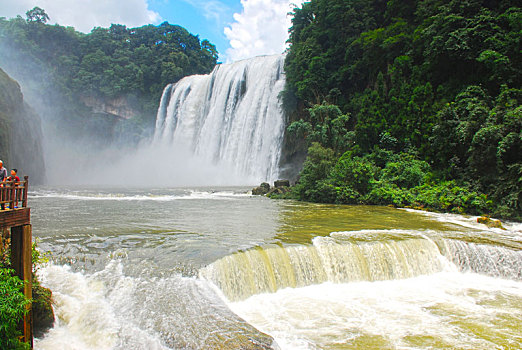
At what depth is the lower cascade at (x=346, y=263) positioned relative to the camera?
709 cm

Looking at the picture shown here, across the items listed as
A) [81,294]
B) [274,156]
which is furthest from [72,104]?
[81,294]

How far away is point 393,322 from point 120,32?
207 feet

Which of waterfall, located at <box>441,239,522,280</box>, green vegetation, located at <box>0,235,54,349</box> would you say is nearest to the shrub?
green vegetation, located at <box>0,235,54,349</box>

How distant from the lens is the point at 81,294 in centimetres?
602

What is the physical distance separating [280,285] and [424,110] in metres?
16.2

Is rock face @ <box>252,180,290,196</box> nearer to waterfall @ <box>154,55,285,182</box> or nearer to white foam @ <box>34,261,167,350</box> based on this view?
waterfall @ <box>154,55,285,182</box>

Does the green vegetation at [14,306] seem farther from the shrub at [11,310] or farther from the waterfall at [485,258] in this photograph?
the waterfall at [485,258]

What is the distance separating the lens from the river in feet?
17.4

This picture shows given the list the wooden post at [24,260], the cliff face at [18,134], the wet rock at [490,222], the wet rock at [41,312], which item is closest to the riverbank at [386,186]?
the wet rock at [490,222]

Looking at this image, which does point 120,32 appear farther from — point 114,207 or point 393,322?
point 393,322

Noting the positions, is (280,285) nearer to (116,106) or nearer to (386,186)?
(386,186)

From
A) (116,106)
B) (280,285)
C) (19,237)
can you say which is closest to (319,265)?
(280,285)

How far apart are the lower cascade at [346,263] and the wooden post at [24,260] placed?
291cm

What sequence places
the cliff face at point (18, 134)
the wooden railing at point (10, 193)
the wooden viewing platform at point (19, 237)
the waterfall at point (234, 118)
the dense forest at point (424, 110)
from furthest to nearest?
the waterfall at point (234, 118) → the cliff face at point (18, 134) → the dense forest at point (424, 110) → the wooden railing at point (10, 193) → the wooden viewing platform at point (19, 237)
